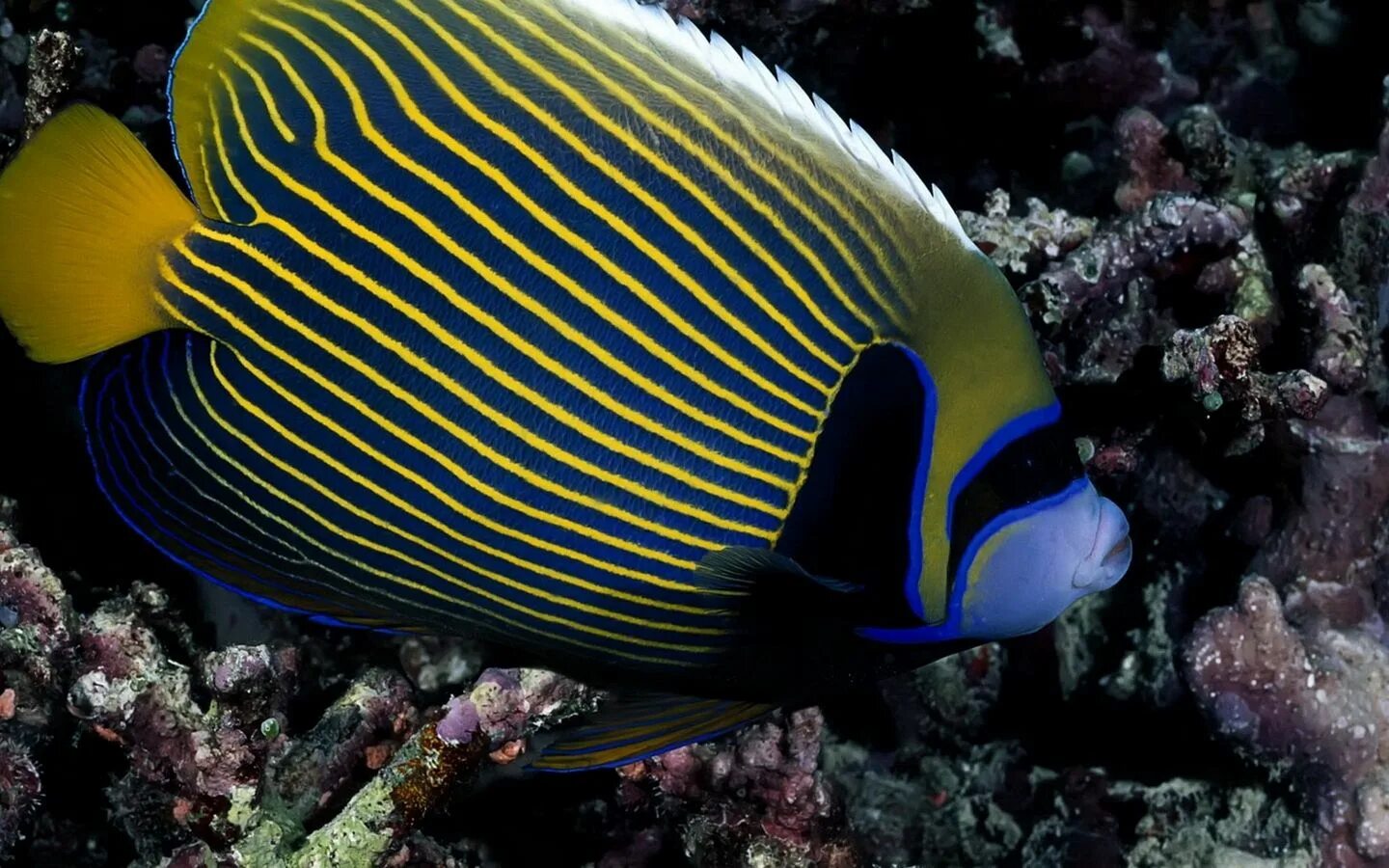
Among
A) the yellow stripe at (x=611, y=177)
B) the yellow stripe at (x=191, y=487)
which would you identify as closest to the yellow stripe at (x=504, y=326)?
the yellow stripe at (x=611, y=177)

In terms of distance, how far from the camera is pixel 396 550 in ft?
5.72

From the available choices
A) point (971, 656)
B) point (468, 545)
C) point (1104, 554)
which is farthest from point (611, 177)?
point (971, 656)

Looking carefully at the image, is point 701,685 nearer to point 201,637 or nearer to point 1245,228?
point 201,637

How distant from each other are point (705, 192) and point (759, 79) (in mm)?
196

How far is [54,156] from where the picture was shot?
1.55 metres

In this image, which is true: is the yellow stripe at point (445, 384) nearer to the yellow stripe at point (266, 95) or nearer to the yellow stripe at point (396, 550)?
the yellow stripe at point (266, 95)

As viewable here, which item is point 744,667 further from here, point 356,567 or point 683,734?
point 356,567

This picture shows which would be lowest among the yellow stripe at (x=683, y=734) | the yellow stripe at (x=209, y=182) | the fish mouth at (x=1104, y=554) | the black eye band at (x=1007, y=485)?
the yellow stripe at (x=683, y=734)

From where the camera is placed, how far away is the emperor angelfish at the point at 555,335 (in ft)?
5.19

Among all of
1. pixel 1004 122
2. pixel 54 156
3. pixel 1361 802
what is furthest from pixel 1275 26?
pixel 54 156

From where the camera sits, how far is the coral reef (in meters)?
2.55

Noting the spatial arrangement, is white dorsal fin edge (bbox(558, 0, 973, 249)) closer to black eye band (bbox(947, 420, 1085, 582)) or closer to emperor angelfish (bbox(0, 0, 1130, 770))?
emperor angelfish (bbox(0, 0, 1130, 770))

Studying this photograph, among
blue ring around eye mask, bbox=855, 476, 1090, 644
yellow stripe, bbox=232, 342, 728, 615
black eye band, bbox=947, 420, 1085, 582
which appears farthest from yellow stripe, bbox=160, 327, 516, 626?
black eye band, bbox=947, 420, 1085, 582

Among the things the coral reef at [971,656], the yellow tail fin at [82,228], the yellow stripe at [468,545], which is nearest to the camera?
the yellow tail fin at [82,228]
